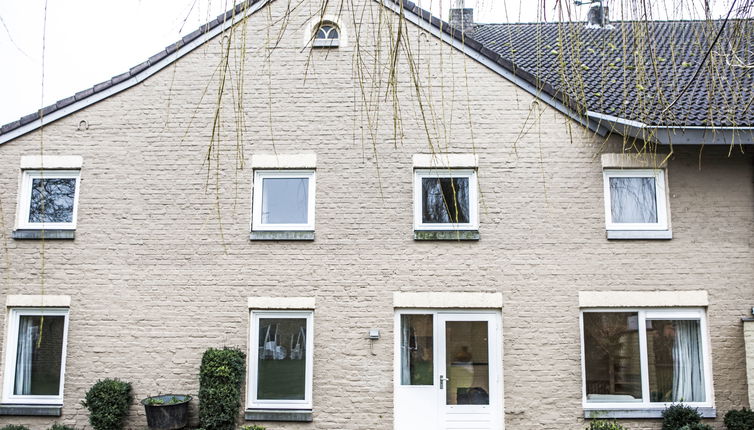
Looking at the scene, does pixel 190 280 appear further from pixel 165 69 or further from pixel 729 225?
pixel 729 225

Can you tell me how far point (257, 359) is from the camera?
10.8 m

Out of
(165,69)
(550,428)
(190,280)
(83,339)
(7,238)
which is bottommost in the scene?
(550,428)

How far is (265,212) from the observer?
1130 cm

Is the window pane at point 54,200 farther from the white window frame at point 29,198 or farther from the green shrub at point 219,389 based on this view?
the green shrub at point 219,389

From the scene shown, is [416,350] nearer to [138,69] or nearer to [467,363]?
[467,363]

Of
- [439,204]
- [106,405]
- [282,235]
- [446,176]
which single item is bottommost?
[106,405]

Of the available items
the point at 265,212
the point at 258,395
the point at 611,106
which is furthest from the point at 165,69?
the point at 611,106

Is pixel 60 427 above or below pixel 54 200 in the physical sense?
below

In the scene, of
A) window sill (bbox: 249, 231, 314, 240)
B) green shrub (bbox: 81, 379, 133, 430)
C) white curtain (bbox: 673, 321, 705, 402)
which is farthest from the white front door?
green shrub (bbox: 81, 379, 133, 430)

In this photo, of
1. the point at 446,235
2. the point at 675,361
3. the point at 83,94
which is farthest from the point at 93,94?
the point at 675,361

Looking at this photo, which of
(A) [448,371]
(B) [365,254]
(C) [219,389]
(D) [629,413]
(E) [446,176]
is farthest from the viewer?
(E) [446,176]

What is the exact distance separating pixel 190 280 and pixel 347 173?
3.13 metres

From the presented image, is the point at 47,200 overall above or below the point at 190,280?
above

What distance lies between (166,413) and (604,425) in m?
6.58
